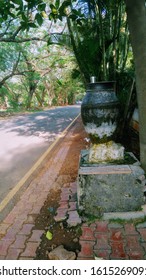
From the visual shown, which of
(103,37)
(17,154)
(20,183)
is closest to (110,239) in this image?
(20,183)

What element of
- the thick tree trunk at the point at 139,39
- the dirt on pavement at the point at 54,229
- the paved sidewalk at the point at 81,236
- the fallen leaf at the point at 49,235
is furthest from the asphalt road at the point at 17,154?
the thick tree trunk at the point at 139,39

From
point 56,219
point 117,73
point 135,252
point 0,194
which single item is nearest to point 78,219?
point 56,219

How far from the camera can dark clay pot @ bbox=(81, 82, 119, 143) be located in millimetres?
3381

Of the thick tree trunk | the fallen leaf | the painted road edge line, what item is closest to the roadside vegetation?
the thick tree trunk

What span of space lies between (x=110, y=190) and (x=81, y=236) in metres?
0.70

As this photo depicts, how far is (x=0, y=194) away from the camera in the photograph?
4230 millimetres

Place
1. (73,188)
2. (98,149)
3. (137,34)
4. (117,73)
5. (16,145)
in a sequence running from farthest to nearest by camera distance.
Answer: (16,145), (117,73), (73,188), (98,149), (137,34)

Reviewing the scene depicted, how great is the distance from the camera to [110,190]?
3178 mm

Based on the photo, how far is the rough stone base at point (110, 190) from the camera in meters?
3.15

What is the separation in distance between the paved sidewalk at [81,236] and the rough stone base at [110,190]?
0.19 m

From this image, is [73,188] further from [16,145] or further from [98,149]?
[16,145]

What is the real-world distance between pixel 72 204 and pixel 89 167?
2.12 feet

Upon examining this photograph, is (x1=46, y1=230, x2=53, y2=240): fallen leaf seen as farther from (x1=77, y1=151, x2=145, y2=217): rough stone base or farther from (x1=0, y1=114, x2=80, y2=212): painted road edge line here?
(x1=0, y1=114, x2=80, y2=212): painted road edge line

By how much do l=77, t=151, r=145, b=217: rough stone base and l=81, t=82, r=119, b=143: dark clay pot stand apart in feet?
1.89
